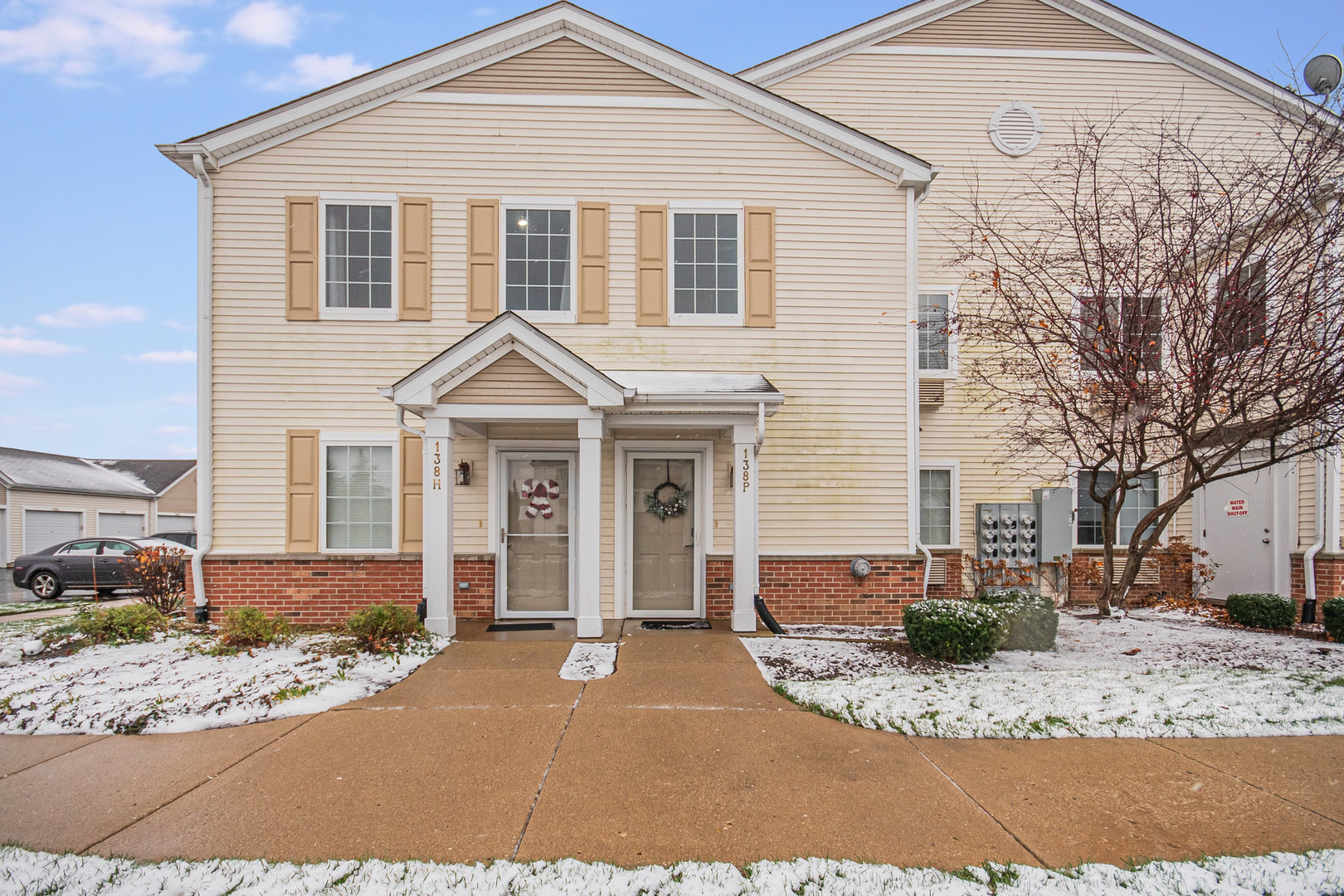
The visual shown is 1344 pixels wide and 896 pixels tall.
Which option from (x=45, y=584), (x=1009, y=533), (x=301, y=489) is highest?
(x=301, y=489)

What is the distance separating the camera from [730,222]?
29.8 ft

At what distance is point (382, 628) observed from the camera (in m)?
7.04

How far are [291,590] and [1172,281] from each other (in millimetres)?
10463

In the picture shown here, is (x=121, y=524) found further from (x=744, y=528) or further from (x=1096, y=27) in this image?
(x=1096, y=27)

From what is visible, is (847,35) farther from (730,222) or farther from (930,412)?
(930,412)

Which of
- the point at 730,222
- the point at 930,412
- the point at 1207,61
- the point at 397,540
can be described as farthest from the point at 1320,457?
the point at 397,540

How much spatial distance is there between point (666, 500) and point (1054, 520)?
239 inches

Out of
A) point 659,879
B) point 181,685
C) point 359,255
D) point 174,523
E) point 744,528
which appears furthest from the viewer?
point 174,523

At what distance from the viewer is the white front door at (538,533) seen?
8992 millimetres

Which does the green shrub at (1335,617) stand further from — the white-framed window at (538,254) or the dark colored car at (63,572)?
the dark colored car at (63,572)

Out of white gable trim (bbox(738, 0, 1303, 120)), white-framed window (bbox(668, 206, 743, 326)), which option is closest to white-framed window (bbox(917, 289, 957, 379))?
white-framed window (bbox(668, 206, 743, 326))

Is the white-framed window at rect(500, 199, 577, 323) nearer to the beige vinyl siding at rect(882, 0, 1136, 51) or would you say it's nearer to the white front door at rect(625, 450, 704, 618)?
the white front door at rect(625, 450, 704, 618)

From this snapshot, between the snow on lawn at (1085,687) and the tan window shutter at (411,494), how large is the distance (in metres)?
4.17

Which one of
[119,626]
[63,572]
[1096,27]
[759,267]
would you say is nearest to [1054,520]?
[759,267]
